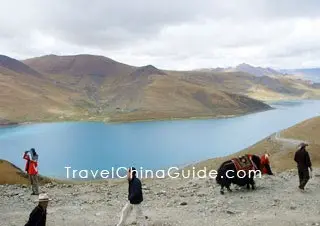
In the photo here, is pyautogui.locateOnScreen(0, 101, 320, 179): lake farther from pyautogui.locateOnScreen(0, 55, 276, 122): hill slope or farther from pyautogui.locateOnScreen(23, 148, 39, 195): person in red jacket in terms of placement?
pyautogui.locateOnScreen(0, 55, 276, 122): hill slope

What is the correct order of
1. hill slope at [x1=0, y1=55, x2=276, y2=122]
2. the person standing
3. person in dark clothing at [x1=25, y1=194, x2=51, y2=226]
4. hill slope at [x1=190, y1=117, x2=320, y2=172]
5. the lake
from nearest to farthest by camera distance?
1. person in dark clothing at [x1=25, y1=194, x2=51, y2=226]
2. the person standing
3. hill slope at [x1=190, y1=117, x2=320, y2=172]
4. the lake
5. hill slope at [x1=0, y1=55, x2=276, y2=122]

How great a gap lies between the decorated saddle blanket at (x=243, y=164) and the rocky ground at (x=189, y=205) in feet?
2.69

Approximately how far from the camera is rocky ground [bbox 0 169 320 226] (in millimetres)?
12094

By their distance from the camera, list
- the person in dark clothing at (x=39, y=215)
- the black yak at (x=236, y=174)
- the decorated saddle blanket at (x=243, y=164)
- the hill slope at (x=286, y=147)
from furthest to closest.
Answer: the hill slope at (x=286, y=147) < the decorated saddle blanket at (x=243, y=164) < the black yak at (x=236, y=174) < the person in dark clothing at (x=39, y=215)

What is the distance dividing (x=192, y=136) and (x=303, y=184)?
76.5 m

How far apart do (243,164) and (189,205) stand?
Result: 8.75 feet

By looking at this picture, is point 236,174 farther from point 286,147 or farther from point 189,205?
point 286,147

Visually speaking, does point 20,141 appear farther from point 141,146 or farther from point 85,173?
point 85,173

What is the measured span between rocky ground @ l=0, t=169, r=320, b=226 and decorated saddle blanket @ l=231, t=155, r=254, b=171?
82cm

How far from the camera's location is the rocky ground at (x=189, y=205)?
476 inches

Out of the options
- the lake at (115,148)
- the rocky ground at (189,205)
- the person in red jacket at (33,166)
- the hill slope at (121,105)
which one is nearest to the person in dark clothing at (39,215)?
the rocky ground at (189,205)

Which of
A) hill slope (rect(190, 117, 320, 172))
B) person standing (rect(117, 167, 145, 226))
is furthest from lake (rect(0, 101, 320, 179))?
person standing (rect(117, 167, 145, 226))

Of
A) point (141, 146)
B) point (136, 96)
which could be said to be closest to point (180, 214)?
point (141, 146)

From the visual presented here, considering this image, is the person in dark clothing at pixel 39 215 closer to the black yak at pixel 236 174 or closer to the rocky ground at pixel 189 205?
the rocky ground at pixel 189 205
